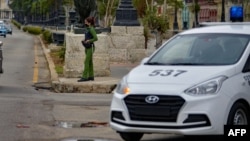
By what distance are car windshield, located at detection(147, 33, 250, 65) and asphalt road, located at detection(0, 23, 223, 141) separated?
1246 millimetres

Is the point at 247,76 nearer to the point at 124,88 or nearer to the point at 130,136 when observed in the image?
the point at 124,88

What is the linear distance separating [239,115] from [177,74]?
101cm

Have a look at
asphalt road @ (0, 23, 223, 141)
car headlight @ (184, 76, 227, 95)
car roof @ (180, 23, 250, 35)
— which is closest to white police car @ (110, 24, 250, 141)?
car headlight @ (184, 76, 227, 95)

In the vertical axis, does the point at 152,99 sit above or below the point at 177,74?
below

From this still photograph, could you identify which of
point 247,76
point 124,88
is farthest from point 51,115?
point 247,76

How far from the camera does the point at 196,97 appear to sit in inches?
360

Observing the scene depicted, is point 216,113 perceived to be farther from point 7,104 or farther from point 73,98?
point 73,98

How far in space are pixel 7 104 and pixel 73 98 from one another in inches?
90.7

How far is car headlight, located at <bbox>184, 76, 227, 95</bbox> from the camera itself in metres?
9.20

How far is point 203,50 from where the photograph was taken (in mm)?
10406

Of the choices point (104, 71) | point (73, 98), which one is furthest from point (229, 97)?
point (104, 71)

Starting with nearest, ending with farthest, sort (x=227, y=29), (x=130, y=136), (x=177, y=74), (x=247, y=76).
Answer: (x=177, y=74) → (x=247, y=76) → (x=130, y=136) → (x=227, y=29)

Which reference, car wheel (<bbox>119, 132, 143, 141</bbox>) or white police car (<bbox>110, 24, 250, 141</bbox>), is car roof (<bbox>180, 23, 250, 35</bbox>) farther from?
car wheel (<bbox>119, 132, 143, 141</bbox>)

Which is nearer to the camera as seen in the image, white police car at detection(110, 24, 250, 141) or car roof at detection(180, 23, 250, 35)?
white police car at detection(110, 24, 250, 141)
